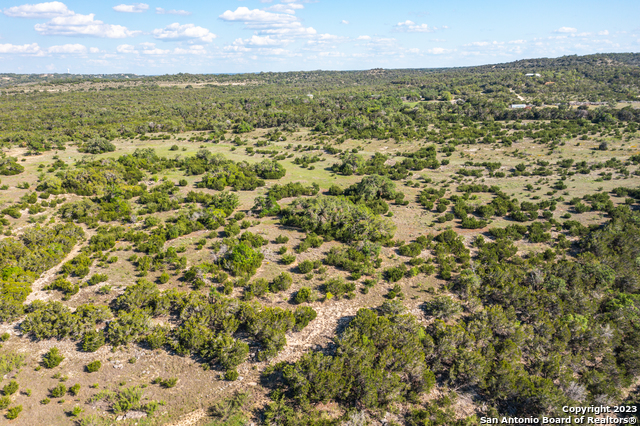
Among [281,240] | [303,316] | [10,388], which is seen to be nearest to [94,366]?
[10,388]

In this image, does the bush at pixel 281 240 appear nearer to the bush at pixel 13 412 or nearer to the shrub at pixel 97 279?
the shrub at pixel 97 279

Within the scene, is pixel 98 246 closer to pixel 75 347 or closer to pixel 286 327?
pixel 75 347

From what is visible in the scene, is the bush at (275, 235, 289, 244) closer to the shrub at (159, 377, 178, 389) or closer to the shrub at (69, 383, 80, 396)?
the shrub at (159, 377, 178, 389)

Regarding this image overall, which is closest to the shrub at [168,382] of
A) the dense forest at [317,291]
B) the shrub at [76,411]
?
the dense forest at [317,291]

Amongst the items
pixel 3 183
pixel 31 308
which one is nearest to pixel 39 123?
pixel 3 183

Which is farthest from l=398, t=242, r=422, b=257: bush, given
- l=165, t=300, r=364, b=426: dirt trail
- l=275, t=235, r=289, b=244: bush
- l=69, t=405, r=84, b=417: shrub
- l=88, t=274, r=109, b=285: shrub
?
l=88, t=274, r=109, b=285: shrub

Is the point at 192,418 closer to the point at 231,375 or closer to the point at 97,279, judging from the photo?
the point at 231,375
